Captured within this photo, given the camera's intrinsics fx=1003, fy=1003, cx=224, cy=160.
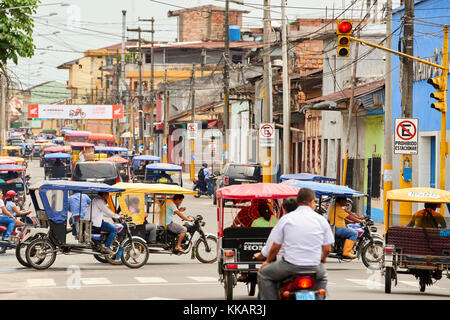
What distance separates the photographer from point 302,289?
33.4ft

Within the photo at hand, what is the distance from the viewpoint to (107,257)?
2109 centimetres

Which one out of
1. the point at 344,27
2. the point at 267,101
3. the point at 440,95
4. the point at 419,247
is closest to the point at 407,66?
the point at 440,95

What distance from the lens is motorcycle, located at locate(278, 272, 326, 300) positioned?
10.1 metres

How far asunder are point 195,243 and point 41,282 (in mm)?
5195

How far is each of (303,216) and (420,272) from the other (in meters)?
7.26

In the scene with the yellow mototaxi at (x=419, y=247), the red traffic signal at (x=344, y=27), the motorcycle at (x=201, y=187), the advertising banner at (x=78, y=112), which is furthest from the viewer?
the advertising banner at (x=78, y=112)

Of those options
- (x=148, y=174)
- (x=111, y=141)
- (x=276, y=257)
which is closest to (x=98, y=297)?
(x=276, y=257)

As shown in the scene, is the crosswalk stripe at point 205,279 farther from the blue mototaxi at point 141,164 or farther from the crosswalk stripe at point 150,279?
the blue mototaxi at point 141,164

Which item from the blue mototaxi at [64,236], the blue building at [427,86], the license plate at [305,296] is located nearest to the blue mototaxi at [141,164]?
the blue building at [427,86]

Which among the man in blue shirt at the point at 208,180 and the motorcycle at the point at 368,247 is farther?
the man in blue shirt at the point at 208,180

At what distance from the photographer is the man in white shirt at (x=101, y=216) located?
2081 cm

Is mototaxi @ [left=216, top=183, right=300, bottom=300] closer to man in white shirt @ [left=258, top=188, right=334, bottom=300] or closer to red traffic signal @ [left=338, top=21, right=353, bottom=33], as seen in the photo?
man in white shirt @ [left=258, top=188, right=334, bottom=300]

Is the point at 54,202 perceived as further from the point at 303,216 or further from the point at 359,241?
the point at 303,216

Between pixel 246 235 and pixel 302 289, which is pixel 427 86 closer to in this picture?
pixel 246 235
